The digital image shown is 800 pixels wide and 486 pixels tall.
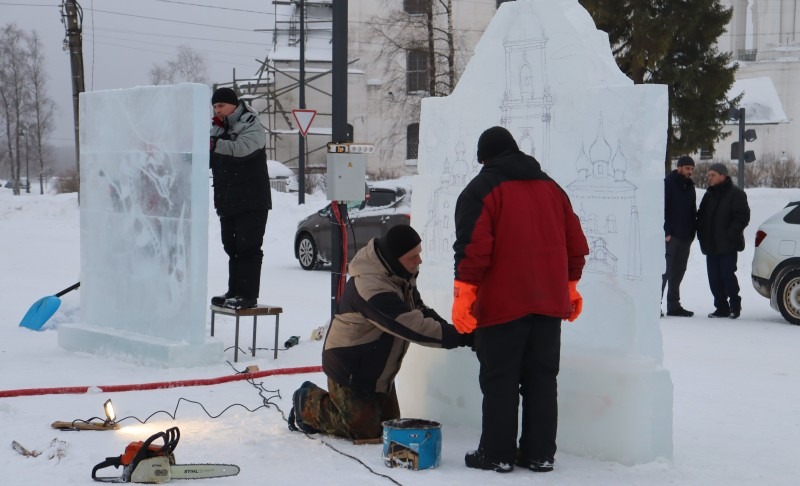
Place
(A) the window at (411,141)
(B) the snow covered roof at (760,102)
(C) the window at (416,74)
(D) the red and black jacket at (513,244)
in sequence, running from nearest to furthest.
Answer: (D) the red and black jacket at (513,244)
(C) the window at (416,74)
(A) the window at (411,141)
(B) the snow covered roof at (760,102)

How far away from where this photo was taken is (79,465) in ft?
18.9

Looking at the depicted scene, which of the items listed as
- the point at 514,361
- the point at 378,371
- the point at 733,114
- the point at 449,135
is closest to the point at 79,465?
the point at 378,371

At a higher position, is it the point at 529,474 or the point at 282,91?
the point at 282,91

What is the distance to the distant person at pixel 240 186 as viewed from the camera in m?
9.02

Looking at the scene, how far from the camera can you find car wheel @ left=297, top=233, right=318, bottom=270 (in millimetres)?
18594

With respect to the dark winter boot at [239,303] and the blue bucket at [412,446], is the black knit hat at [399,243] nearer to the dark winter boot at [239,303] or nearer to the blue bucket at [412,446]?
the blue bucket at [412,446]

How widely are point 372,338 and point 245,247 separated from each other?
3.20m

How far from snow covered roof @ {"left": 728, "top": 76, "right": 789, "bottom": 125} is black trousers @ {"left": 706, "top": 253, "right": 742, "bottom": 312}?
4533 cm

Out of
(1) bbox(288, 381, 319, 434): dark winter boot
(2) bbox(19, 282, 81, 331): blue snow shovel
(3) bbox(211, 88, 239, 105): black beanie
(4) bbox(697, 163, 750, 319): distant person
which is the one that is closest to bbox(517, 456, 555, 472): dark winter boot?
(1) bbox(288, 381, 319, 434): dark winter boot

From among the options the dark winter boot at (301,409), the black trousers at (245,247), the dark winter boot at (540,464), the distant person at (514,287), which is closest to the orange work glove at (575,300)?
the distant person at (514,287)

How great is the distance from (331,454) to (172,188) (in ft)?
11.9

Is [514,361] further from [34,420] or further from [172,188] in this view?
[172,188]

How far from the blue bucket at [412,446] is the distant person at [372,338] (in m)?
0.48

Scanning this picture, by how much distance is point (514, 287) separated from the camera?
548 centimetres
